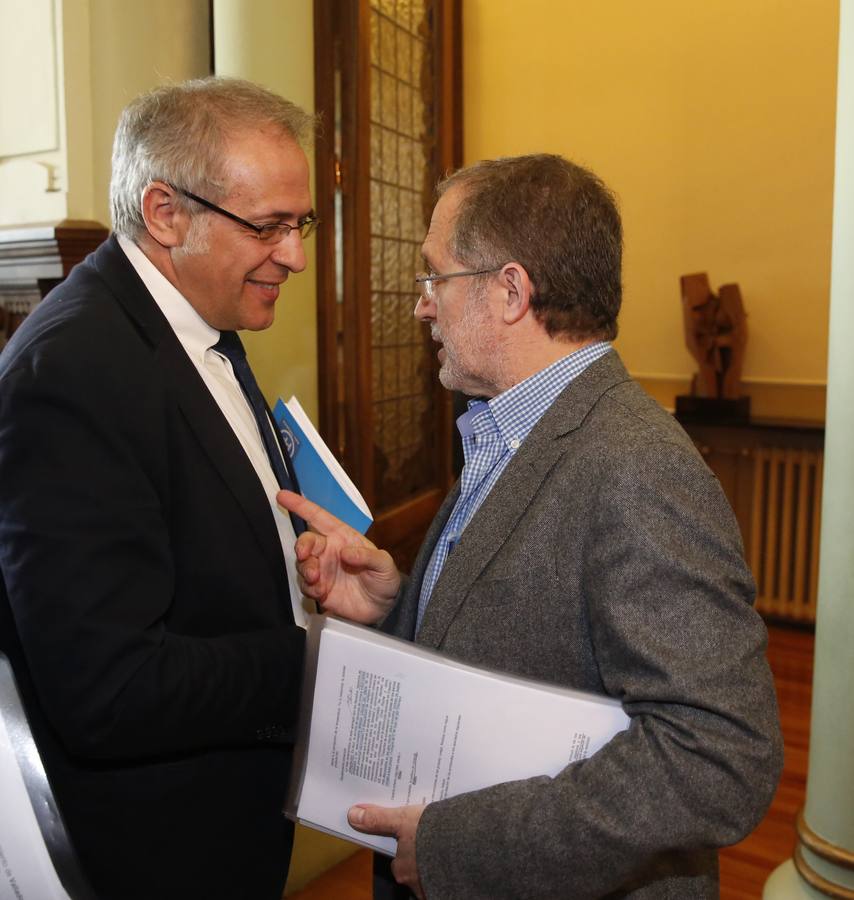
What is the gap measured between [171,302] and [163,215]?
0.45ft

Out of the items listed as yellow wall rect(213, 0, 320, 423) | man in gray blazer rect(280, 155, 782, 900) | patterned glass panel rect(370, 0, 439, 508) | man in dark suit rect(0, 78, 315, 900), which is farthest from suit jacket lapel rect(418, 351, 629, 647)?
patterned glass panel rect(370, 0, 439, 508)

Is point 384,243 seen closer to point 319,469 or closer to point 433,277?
point 319,469

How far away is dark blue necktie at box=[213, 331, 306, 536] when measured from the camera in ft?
5.18

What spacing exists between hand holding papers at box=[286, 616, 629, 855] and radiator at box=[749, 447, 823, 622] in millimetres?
4021

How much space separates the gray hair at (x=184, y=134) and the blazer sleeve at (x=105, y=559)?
0.33 m

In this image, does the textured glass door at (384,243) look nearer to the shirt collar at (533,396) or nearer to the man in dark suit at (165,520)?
the man in dark suit at (165,520)

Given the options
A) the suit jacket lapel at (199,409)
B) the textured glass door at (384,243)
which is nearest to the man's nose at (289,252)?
the suit jacket lapel at (199,409)

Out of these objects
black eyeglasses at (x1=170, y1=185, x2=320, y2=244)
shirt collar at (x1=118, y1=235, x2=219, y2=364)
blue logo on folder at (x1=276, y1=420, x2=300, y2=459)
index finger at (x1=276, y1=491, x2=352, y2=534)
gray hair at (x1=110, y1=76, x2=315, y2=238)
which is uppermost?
gray hair at (x1=110, y1=76, x2=315, y2=238)

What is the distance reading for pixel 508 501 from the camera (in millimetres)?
1188

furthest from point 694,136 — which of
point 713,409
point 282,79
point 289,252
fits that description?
point 289,252

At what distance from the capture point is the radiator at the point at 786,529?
4.82 m

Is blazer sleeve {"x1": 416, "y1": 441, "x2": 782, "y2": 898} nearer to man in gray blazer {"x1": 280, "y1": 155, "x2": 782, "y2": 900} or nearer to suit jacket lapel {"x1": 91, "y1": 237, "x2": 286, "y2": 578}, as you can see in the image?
man in gray blazer {"x1": 280, "y1": 155, "x2": 782, "y2": 900}

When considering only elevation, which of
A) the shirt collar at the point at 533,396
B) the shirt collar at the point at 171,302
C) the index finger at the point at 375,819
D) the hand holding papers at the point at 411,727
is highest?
the shirt collar at the point at 171,302

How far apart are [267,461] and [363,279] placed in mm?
1777
